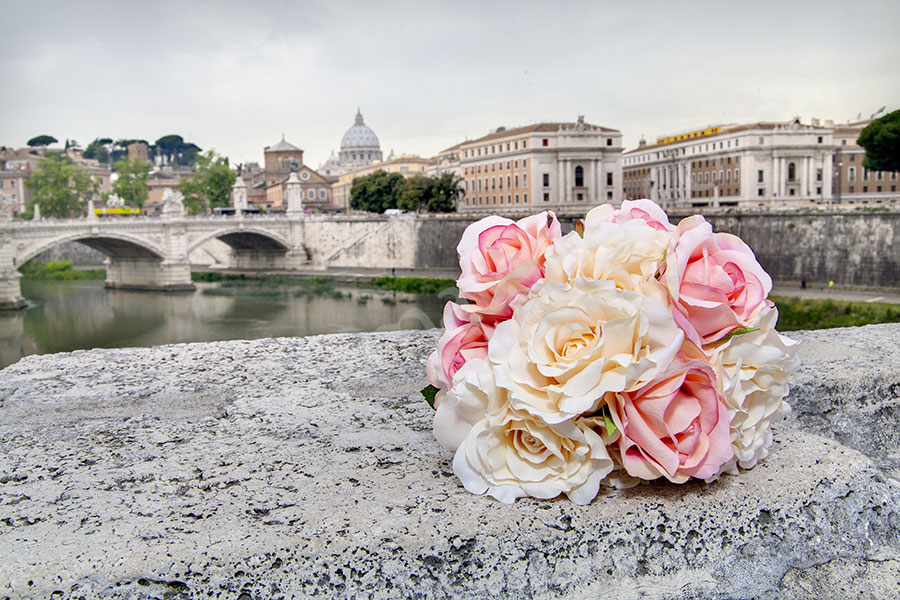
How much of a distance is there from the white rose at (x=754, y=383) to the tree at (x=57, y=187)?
4078cm

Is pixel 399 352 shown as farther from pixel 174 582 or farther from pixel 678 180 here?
pixel 678 180

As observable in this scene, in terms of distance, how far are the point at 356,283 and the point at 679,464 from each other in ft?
81.4

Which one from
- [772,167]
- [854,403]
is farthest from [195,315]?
[772,167]

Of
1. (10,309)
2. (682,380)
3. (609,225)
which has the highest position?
(609,225)

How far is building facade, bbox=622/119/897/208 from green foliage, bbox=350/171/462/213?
932 cm

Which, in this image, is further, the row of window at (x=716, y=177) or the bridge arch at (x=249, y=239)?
the row of window at (x=716, y=177)

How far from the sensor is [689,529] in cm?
97

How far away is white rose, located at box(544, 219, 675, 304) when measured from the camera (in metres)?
1.05

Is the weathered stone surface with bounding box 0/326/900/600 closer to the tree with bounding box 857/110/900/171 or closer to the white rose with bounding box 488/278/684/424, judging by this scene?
the white rose with bounding box 488/278/684/424

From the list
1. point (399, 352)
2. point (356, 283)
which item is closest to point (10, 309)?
point (356, 283)

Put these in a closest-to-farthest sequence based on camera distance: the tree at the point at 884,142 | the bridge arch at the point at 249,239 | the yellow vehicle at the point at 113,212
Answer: the tree at the point at 884,142, the bridge arch at the point at 249,239, the yellow vehicle at the point at 113,212

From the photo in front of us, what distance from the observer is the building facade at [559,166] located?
37938 millimetres

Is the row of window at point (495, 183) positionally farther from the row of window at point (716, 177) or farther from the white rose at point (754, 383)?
the white rose at point (754, 383)

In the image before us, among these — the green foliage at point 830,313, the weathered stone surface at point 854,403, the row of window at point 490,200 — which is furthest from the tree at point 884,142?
the weathered stone surface at point 854,403
